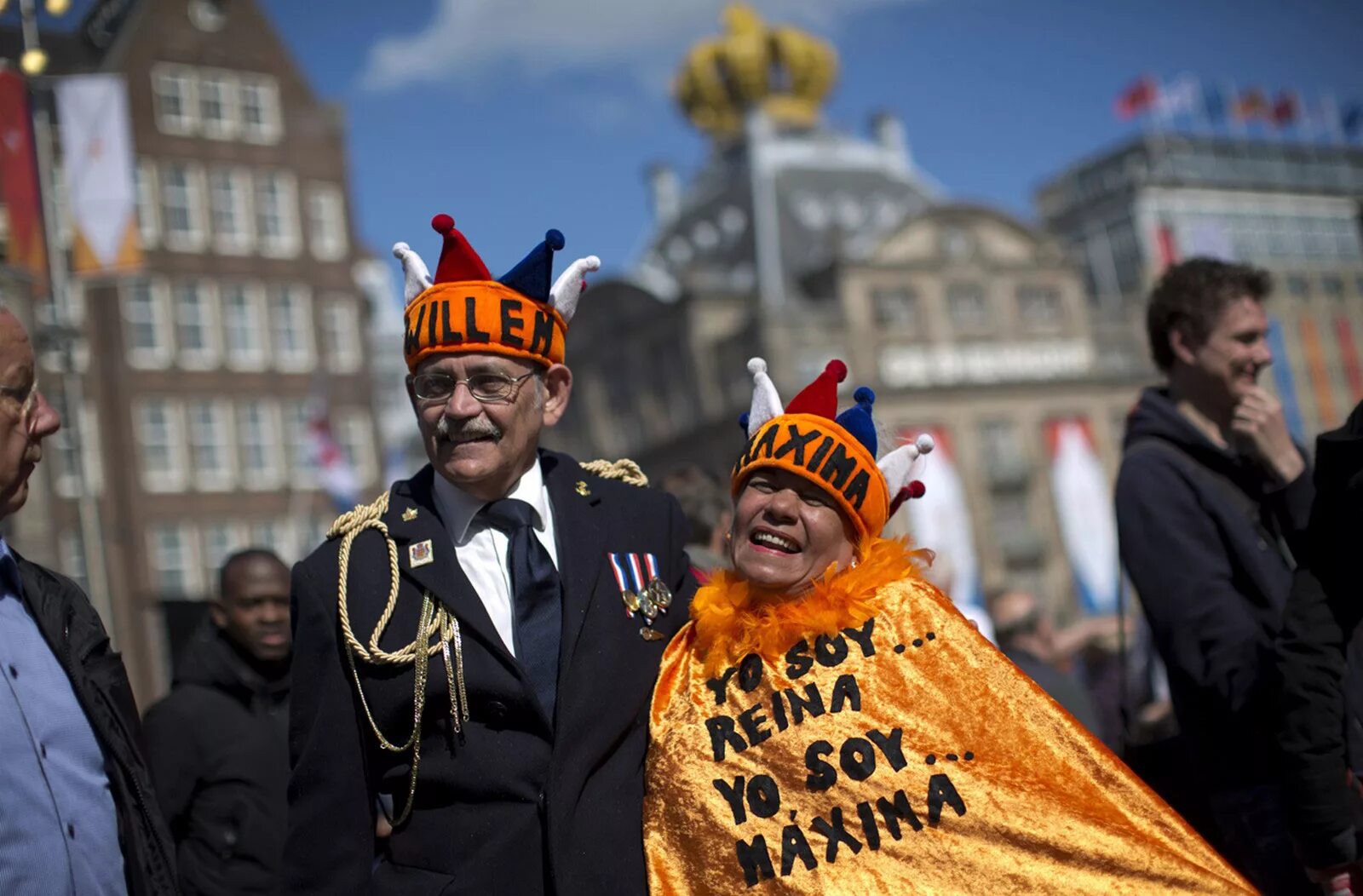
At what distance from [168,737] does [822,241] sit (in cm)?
4759

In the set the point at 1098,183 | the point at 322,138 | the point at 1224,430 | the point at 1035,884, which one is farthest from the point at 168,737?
the point at 1098,183

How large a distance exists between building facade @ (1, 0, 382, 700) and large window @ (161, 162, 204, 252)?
4 cm

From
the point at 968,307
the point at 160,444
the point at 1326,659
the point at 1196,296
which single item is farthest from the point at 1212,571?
the point at 968,307

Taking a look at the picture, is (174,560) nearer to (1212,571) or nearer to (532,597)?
(532,597)

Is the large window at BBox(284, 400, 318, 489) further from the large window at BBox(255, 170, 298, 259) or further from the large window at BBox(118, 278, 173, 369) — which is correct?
the large window at BBox(255, 170, 298, 259)

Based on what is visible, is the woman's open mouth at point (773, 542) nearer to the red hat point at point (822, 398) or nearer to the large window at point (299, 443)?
the red hat point at point (822, 398)

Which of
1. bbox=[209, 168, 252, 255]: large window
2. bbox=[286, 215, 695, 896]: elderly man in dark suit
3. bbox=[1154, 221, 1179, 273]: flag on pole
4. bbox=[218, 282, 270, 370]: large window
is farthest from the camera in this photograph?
bbox=[1154, 221, 1179, 273]: flag on pole

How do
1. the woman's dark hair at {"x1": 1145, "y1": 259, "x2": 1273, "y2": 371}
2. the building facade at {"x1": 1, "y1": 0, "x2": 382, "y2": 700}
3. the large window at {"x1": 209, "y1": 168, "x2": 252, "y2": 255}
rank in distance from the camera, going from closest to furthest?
the woman's dark hair at {"x1": 1145, "y1": 259, "x2": 1273, "y2": 371}
the building facade at {"x1": 1, "y1": 0, "x2": 382, "y2": 700}
the large window at {"x1": 209, "y1": 168, "x2": 252, "y2": 255}

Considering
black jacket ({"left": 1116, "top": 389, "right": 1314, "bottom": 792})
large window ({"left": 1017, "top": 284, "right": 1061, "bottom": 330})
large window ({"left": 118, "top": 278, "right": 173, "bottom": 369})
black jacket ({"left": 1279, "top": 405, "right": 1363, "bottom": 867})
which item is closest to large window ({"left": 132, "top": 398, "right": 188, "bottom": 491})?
large window ({"left": 118, "top": 278, "right": 173, "bottom": 369})

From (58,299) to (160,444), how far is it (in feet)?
86.5

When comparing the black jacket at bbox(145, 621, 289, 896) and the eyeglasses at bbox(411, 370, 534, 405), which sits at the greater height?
the eyeglasses at bbox(411, 370, 534, 405)

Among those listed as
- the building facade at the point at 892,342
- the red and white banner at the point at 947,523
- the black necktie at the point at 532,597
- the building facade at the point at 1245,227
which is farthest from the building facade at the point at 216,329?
the black necktie at the point at 532,597

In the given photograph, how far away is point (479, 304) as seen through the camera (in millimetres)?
3660

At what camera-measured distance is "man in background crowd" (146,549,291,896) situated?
16.3 ft
